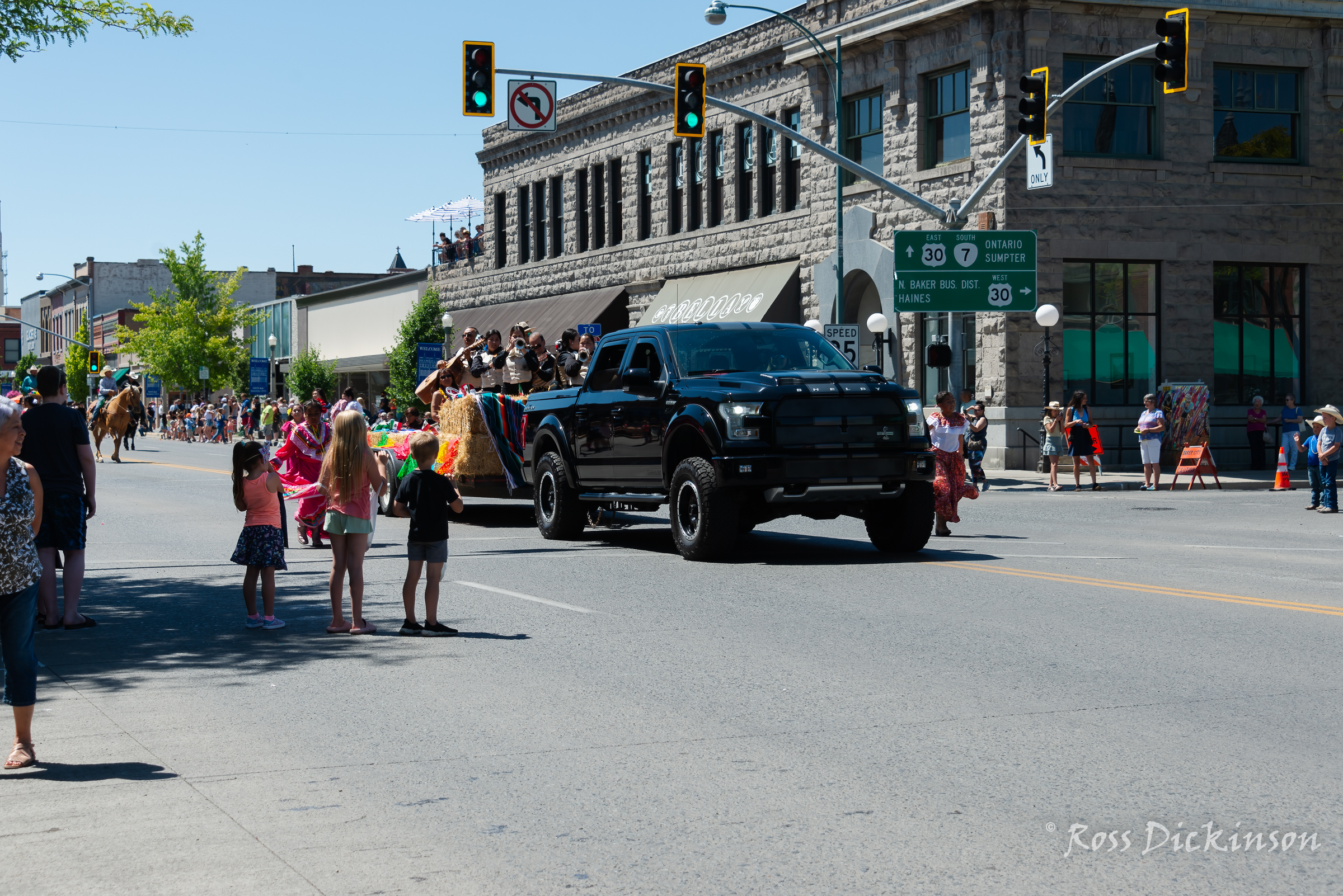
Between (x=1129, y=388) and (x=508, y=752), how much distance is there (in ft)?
90.1

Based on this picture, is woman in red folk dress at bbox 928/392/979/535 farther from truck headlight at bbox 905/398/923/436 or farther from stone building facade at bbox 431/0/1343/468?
stone building facade at bbox 431/0/1343/468

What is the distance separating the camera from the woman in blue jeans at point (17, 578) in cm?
637

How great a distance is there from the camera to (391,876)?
4926 mm

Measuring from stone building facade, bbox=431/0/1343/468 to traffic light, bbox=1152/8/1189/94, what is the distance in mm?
8570

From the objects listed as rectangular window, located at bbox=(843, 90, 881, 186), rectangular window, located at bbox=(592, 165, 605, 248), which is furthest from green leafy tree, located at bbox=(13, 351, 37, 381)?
rectangular window, located at bbox=(843, 90, 881, 186)

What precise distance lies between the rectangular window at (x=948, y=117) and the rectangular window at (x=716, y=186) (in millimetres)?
8184

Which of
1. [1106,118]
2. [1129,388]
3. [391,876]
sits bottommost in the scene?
[391,876]

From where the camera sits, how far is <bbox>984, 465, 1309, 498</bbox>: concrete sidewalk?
1112 inches

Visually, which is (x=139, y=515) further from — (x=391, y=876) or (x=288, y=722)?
(x=391, y=876)

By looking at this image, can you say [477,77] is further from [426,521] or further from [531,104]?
[426,521]

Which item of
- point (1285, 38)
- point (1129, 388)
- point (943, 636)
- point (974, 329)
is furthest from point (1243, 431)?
point (943, 636)

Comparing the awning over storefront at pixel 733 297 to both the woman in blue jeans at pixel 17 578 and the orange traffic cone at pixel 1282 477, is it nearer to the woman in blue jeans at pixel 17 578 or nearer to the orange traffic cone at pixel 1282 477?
the orange traffic cone at pixel 1282 477

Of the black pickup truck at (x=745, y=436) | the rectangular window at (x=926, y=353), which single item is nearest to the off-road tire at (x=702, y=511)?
the black pickup truck at (x=745, y=436)

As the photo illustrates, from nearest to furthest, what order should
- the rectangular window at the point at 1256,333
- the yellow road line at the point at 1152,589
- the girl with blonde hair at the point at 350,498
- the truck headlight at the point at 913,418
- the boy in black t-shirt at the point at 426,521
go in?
the boy in black t-shirt at the point at 426,521 → the girl with blonde hair at the point at 350,498 → the yellow road line at the point at 1152,589 → the truck headlight at the point at 913,418 → the rectangular window at the point at 1256,333
